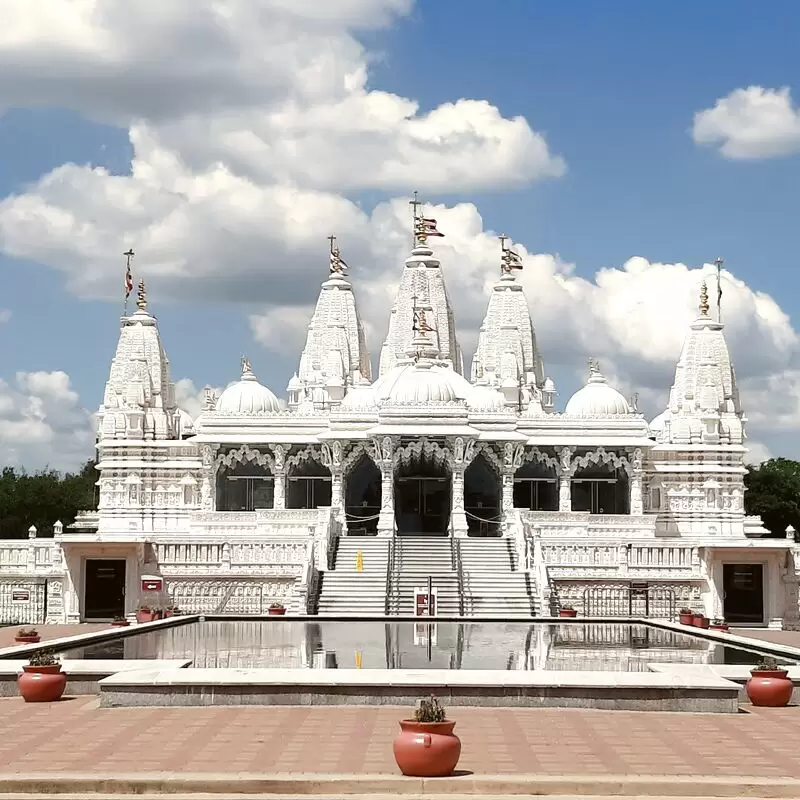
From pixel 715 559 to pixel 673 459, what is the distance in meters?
14.2

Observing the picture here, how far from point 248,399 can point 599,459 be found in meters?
13.1

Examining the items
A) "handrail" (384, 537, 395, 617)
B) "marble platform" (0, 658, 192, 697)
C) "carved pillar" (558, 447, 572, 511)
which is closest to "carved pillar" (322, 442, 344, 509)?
"handrail" (384, 537, 395, 617)

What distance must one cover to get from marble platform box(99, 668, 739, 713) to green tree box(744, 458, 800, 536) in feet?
192

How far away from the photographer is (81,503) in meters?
78.0

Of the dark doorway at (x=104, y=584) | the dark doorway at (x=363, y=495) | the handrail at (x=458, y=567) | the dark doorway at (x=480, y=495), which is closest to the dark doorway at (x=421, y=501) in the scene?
the dark doorway at (x=363, y=495)

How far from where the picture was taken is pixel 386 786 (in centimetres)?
1237

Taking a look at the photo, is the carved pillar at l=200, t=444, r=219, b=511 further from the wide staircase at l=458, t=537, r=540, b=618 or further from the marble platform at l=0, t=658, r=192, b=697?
the marble platform at l=0, t=658, r=192, b=697

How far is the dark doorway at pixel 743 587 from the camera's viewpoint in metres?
38.2

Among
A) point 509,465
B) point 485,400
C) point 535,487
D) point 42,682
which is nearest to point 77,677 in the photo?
point 42,682

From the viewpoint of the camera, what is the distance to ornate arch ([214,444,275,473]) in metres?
48.6

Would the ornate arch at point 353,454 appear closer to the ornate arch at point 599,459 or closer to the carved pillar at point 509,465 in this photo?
the carved pillar at point 509,465

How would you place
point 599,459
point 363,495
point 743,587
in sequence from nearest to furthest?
point 743,587 < point 599,459 < point 363,495

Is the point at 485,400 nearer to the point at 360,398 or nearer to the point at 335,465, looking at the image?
the point at 360,398

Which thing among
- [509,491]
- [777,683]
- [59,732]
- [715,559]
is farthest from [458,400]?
[59,732]
